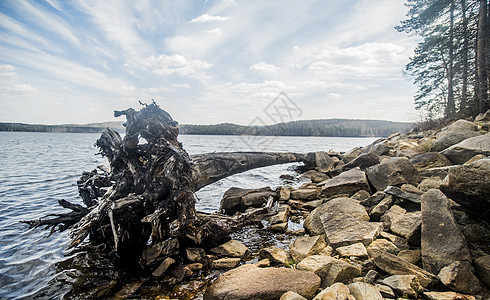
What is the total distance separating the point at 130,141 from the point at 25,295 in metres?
3.13

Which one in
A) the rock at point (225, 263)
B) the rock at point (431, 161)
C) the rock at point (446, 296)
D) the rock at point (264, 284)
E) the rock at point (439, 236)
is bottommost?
the rock at point (225, 263)

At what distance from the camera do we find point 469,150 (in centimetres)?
616

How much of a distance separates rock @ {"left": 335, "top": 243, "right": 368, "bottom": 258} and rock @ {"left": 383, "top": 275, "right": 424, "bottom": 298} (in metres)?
0.89

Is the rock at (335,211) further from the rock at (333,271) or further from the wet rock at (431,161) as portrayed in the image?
the wet rock at (431,161)

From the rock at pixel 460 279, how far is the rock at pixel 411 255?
1.83ft

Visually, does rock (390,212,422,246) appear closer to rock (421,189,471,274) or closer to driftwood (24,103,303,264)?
rock (421,189,471,274)

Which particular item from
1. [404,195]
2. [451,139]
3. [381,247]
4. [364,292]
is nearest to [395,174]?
[404,195]

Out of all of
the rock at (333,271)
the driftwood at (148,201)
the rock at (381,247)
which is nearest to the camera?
the rock at (333,271)

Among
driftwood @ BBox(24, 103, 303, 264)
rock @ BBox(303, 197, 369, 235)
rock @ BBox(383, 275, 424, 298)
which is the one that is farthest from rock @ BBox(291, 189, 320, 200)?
rock @ BBox(383, 275, 424, 298)

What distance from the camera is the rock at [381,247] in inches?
150

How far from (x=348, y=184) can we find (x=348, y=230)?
2747 millimetres

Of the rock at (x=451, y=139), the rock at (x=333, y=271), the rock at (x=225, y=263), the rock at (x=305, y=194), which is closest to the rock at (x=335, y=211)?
the rock at (x=333, y=271)

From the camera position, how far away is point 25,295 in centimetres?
392

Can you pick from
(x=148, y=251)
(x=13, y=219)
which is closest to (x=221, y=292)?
(x=148, y=251)
